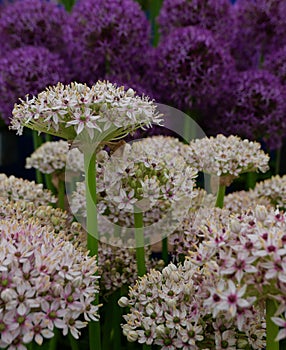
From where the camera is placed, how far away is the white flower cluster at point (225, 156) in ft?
2.29

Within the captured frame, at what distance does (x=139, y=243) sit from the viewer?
1.97ft

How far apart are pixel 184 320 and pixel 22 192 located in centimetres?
33

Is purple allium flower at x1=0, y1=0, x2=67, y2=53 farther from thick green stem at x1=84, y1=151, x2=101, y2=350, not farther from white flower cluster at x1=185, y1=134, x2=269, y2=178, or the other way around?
thick green stem at x1=84, y1=151, x2=101, y2=350

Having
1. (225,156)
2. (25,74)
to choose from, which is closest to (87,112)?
(225,156)

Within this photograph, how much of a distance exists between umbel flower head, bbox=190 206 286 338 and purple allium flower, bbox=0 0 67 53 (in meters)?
0.76

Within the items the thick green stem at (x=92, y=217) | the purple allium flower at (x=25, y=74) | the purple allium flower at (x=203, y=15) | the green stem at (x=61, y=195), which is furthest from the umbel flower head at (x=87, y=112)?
the purple allium flower at (x=203, y=15)

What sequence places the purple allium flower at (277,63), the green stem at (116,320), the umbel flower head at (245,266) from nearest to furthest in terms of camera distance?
the umbel flower head at (245,266), the green stem at (116,320), the purple allium flower at (277,63)

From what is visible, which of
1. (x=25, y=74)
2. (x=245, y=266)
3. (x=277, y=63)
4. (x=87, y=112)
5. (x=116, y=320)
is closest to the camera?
(x=245, y=266)

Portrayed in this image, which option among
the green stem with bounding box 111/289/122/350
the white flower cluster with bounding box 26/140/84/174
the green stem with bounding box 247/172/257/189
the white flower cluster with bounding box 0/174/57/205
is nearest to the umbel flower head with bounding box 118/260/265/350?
the green stem with bounding box 111/289/122/350

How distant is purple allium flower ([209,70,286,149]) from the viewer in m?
1.01

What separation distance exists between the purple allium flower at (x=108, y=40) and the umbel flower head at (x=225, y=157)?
347mm

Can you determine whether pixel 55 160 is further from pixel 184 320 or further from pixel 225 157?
pixel 184 320

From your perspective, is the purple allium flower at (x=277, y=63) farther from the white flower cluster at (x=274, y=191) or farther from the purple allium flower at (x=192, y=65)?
the white flower cluster at (x=274, y=191)

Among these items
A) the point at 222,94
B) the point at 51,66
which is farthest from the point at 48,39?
the point at 222,94
